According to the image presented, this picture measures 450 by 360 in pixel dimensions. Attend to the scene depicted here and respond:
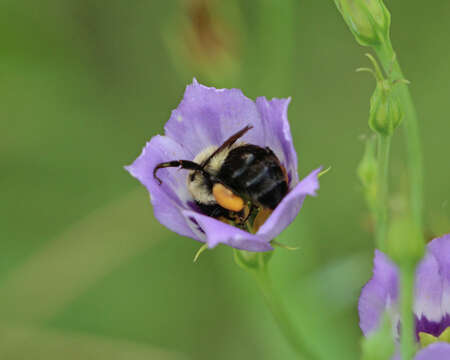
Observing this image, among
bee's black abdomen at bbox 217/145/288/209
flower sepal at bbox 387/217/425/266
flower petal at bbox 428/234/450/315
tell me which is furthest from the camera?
bee's black abdomen at bbox 217/145/288/209

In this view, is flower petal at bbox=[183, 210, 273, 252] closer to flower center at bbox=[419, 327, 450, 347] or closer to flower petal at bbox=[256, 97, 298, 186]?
flower petal at bbox=[256, 97, 298, 186]

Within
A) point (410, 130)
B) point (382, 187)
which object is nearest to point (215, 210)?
point (382, 187)

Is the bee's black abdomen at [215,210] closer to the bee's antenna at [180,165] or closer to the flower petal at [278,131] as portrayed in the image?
the bee's antenna at [180,165]

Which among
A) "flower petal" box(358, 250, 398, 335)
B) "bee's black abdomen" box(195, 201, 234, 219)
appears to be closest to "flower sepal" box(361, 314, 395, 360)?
"flower petal" box(358, 250, 398, 335)

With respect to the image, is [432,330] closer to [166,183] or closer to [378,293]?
[378,293]

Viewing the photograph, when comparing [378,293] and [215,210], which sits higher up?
[215,210]

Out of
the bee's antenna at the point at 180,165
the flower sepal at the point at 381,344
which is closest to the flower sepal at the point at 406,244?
the flower sepal at the point at 381,344
